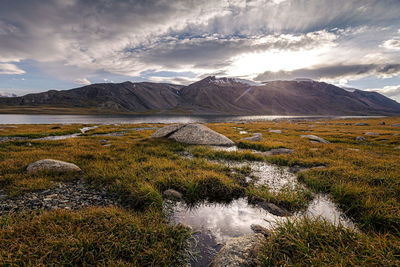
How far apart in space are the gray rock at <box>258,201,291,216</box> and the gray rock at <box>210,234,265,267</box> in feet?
4.91

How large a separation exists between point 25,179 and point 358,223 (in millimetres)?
10261

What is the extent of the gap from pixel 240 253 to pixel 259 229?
44.3 inches

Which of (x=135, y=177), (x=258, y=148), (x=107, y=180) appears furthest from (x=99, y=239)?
(x=258, y=148)

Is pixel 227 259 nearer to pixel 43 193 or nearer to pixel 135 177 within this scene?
pixel 135 177

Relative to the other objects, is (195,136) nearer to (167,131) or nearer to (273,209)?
(167,131)

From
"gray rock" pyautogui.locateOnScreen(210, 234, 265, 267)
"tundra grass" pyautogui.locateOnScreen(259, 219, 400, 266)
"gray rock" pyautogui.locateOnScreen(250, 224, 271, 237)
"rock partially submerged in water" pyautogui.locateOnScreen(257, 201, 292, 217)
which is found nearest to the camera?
"tundra grass" pyautogui.locateOnScreen(259, 219, 400, 266)

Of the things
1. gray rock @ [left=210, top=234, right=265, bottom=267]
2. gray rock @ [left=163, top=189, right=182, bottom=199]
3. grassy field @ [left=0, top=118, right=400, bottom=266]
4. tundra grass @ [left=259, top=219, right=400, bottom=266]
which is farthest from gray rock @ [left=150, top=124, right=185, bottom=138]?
tundra grass @ [left=259, top=219, right=400, bottom=266]

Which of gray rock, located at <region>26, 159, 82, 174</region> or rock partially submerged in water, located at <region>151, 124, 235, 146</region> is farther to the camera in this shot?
rock partially submerged in water, located at <region>151, 124, 235, 146</region>

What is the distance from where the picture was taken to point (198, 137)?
15.3 meters

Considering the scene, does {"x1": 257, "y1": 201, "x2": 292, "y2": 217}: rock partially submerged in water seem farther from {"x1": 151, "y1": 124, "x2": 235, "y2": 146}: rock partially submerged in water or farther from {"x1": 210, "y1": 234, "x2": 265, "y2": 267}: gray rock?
{"x1": 151, "y1": 124, "x2": 235, "y2": 146}: rock partially submerged in water

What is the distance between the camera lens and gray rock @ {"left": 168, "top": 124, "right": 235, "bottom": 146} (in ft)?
49.4

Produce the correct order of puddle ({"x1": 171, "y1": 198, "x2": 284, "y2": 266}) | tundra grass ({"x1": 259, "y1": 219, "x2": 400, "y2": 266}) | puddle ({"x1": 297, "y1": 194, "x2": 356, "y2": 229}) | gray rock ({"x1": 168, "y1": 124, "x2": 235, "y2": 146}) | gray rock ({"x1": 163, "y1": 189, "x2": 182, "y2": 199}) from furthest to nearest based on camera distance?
gray rock ({"x1": 168, "y1": 124, "x2": 235, "y2": 146}) < gray rock ({"x1": 163, "y1": 189, "x2": 182, "y2": 199}) < puddle ({"x1": 297, "y1": 194, "x2": 356, "y2": 229}) < puddle ({"x1": 171, "y1": 198, "x2": 284, "y2": 266}) < tundra grass ({"x1": 259, "y1": 219, "x2": 400, "y2": 266})

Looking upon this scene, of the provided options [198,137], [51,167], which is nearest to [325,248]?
[51,167]

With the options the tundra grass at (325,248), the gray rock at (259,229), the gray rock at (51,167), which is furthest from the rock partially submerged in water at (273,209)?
the gray rock at (51,167)
